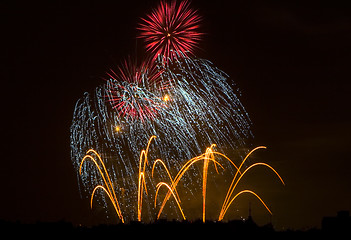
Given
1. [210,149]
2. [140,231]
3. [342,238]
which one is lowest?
[342,238]

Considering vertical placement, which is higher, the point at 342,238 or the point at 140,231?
the point at 140,231

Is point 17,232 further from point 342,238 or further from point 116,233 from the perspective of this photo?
point 342,238

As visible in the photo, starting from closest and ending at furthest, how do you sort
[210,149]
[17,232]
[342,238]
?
1. [342,238]
2. [17,232]
3. [210,149]

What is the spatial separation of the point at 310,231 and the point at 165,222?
9327 mm

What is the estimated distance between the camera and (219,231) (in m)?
34.8

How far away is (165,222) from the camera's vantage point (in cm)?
3756

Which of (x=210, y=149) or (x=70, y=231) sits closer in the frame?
(x=70, y=231)

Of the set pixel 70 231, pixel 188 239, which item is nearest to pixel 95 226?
pixel 70 231

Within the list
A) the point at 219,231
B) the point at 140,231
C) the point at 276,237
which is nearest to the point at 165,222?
the point at 140,231

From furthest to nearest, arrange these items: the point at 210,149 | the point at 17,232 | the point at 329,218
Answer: the point at 210,149 → the point at 17,232 → the point at 329,218

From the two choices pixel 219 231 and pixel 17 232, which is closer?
pixel 219 231

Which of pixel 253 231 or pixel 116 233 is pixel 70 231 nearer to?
pixel 116 233

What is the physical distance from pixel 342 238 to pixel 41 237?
63.0 ft

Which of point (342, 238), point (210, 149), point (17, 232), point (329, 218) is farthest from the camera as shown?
point (210, 149)
